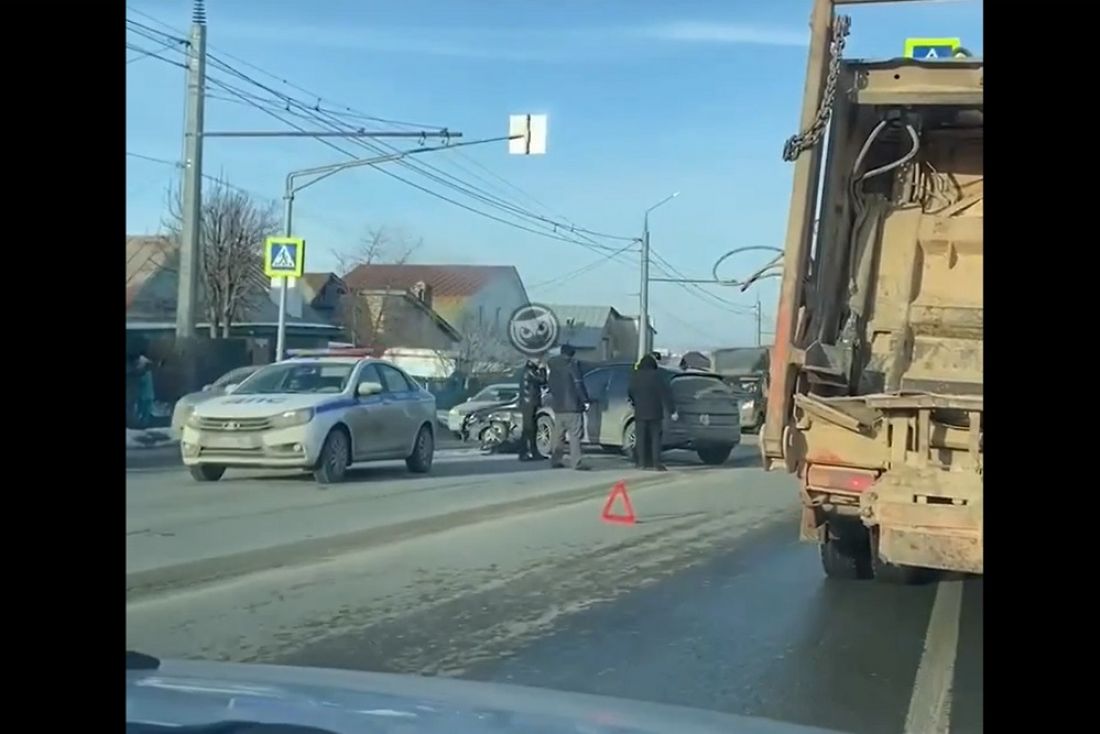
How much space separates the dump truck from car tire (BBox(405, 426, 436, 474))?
27.8 ft

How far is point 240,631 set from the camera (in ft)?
22.1

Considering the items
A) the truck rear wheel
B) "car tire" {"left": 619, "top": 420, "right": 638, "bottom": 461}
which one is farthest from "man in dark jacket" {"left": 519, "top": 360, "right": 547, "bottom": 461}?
the truck rear wheel

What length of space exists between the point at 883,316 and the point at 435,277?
24.9 meters

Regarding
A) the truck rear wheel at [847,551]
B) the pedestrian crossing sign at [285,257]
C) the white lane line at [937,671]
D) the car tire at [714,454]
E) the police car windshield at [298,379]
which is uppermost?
the pedestrian crossing sign at [285,257]

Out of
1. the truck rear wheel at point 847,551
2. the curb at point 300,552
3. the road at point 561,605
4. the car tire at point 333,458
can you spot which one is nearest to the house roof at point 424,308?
the car tire at point 333,458

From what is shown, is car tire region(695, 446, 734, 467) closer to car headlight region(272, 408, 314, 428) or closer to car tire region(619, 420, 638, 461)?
car tire region(619, 420, 638, 461)

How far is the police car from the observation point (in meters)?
13.9

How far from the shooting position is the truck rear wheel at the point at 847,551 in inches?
328

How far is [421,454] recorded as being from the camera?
16.5m

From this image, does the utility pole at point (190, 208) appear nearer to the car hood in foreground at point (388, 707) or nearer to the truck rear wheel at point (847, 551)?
the truck rear wheel at point (847, 551)

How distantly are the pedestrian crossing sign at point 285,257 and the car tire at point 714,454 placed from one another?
6324mm

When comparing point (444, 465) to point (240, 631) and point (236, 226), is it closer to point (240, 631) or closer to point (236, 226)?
point (236, 226)
